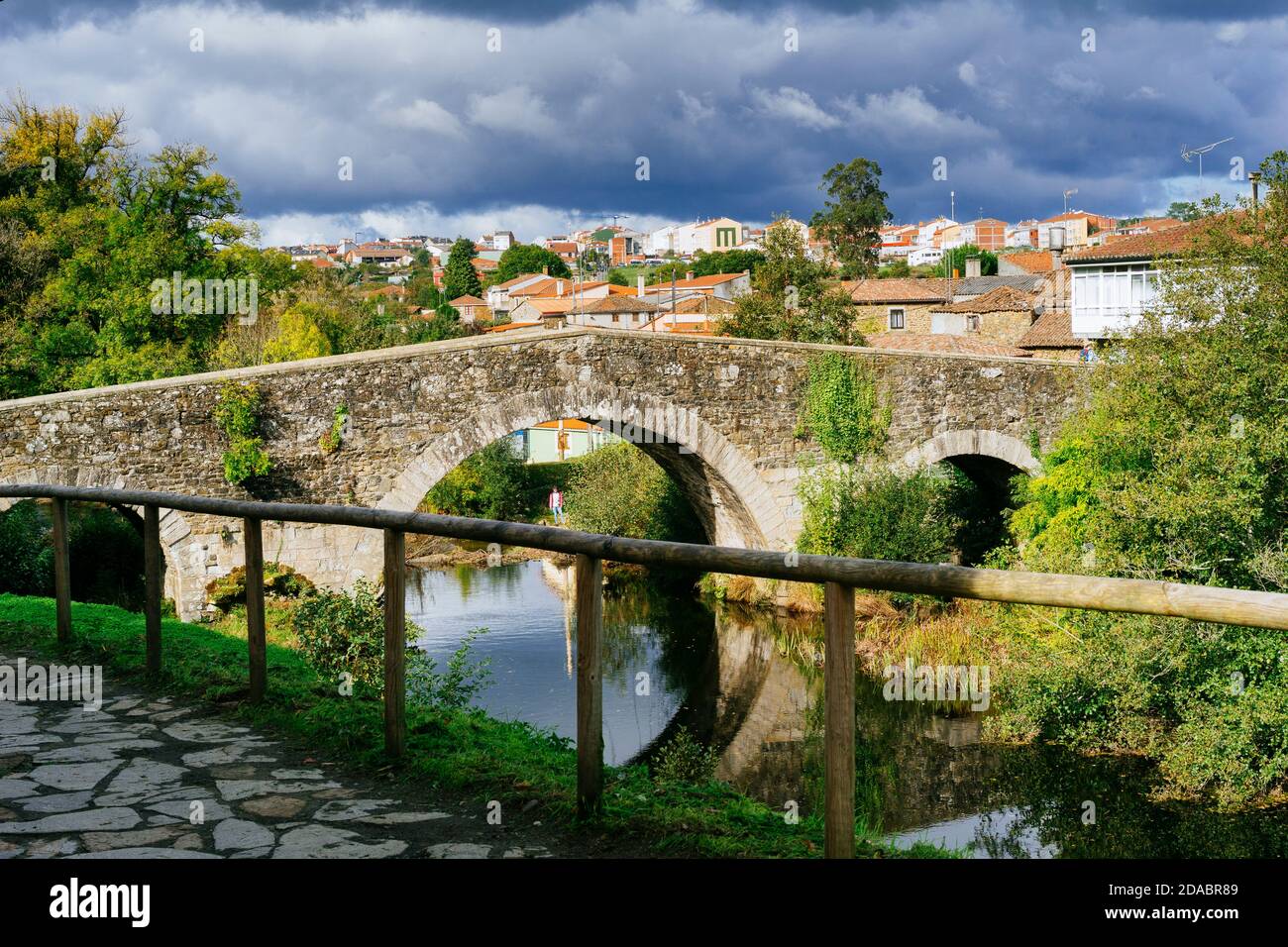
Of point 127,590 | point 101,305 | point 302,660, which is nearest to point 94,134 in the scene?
point 101,305

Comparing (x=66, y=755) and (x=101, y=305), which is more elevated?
(x=101, y=305)

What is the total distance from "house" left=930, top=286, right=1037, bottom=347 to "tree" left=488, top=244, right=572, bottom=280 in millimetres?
43313

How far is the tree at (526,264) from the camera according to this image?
81.9m

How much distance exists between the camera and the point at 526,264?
8275 centimetres

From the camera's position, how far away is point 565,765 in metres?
4.39

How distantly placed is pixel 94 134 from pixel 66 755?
93.9 feet

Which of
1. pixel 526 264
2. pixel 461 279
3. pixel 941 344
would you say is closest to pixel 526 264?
pixel 526 264

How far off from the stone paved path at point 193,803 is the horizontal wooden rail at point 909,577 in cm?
83

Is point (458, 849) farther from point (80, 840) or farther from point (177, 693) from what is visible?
point (177, 693)

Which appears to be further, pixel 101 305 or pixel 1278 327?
pixel 101 305

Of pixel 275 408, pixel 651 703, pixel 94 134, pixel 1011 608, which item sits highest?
pixel 94 134

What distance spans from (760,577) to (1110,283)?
26334 mm

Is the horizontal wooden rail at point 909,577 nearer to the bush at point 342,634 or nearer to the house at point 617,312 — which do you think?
the bush at point 342,634

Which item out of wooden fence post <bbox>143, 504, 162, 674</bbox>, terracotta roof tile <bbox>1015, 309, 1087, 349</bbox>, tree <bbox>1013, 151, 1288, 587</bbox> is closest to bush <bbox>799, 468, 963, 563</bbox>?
tree <bbox>1013, 151, 1288, 587</bbox>
